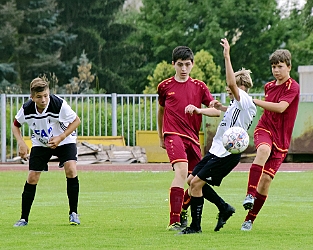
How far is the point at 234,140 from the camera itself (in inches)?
376

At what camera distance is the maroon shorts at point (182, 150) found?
10195 millimetres

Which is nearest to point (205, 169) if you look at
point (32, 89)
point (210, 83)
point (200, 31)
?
point (32, 89)

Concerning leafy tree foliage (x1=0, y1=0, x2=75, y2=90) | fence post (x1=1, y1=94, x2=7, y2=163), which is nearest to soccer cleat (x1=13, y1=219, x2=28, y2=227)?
fence post (x1=1, y1=94, x2=7, y2=163)

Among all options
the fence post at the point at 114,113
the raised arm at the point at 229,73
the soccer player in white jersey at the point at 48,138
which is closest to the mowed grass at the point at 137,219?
the soccer player in white jersey at the point at 48,138

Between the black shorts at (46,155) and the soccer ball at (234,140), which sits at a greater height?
the soccer ball at (234,140)

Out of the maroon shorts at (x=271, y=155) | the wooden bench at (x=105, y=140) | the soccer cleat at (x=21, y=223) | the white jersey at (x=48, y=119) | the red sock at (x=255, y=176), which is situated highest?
the white jersey at (x=48, y=119)

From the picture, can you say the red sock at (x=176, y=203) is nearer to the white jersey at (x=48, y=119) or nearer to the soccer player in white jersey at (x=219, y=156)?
Answer: the soccer player in white jersey at (x=219, y=156)

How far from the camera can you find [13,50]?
5356 cm

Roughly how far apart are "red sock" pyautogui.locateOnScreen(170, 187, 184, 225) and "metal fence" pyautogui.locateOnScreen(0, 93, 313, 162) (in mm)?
18092

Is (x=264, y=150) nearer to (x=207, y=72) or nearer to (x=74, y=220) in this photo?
(x=74, y=220)

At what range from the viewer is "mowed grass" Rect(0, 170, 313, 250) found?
29.8 feet

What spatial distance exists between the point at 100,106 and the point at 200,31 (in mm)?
31111

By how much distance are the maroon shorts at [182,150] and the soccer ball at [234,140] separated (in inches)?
28.5

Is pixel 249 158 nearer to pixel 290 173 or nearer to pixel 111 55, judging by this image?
pixel 290 173
